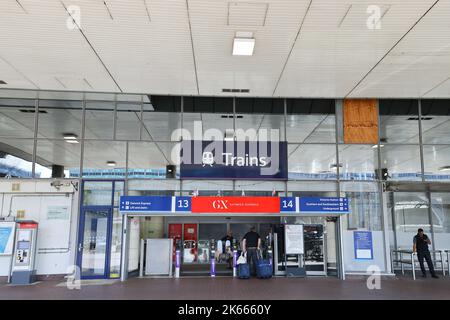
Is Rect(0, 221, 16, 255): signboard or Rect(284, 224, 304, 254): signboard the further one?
Rect(284, 224, 304, 254): signboard

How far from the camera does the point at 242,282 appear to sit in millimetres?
10406

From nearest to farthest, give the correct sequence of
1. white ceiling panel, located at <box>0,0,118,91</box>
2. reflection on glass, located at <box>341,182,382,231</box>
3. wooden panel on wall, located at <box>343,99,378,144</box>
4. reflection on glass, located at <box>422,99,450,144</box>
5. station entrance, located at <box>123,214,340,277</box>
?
white ceiling panel, located at <box>0,0,118,91</box> < station entrance, located at <box>123,214,340,277</box> < reflection on glass, located at <box>341,182,382,231</box> < wooden panel on wall, located at <box>343,99,378,144</box> < reflection on glass, located at <box>422,99,450,144</box>

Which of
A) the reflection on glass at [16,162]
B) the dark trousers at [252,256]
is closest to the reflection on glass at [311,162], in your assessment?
the dark trousers at [252,256]

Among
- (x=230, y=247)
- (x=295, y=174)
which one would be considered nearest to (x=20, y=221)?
(x=230, y=247)

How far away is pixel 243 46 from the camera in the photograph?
8562mm

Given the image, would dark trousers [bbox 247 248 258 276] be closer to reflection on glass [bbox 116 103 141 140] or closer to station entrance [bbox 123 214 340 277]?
station entrance [bbox 123 214 340 277]

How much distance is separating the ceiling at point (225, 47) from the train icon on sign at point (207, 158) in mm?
1689

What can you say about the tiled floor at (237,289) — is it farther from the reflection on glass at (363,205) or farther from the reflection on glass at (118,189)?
the reflection on glass at (118,189)

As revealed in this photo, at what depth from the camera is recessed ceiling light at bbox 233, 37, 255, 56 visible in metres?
8.36

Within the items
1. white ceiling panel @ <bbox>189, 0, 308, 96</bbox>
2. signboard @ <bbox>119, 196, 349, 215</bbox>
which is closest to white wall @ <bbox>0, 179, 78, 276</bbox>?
signboard @ <bbox>119, 196, 349, 215</bbox>

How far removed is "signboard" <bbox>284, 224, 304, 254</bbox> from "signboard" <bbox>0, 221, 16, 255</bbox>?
7053 millimetres

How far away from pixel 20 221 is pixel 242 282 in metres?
5.84

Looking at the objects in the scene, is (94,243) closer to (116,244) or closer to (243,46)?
(116,244)
